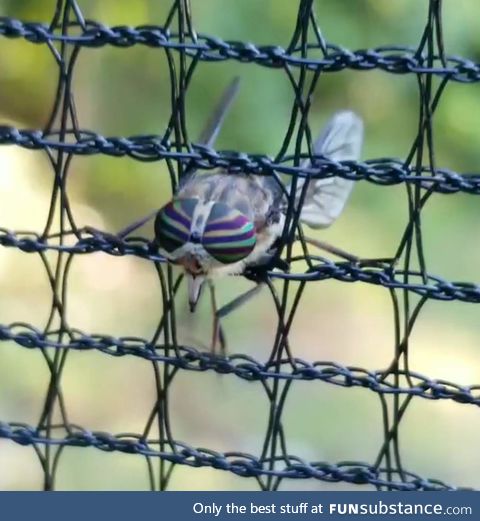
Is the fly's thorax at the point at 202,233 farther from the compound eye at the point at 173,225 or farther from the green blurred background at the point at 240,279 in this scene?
the green blurred background at the point at 240,279

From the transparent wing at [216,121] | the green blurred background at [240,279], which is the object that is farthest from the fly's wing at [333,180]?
the green blurred background at [240,279]

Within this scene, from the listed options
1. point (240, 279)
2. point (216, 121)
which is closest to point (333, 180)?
point (216, 121)

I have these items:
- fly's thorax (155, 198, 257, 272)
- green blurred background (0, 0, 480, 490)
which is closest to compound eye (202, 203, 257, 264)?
fly's thorax (155, 198, 257, 272)

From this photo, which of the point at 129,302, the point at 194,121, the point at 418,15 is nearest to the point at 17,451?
the point at 129,302

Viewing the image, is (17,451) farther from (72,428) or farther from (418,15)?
(418,15)

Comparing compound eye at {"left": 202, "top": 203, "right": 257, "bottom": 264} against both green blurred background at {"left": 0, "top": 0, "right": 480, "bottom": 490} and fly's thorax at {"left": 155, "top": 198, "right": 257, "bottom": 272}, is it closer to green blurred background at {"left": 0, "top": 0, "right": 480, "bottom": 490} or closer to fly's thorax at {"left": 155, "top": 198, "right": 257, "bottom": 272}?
fly's thorax at {"left": 155, "top": 198, "right": 257, "bottom": 272}

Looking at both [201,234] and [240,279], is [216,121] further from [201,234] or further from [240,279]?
[240,279]
